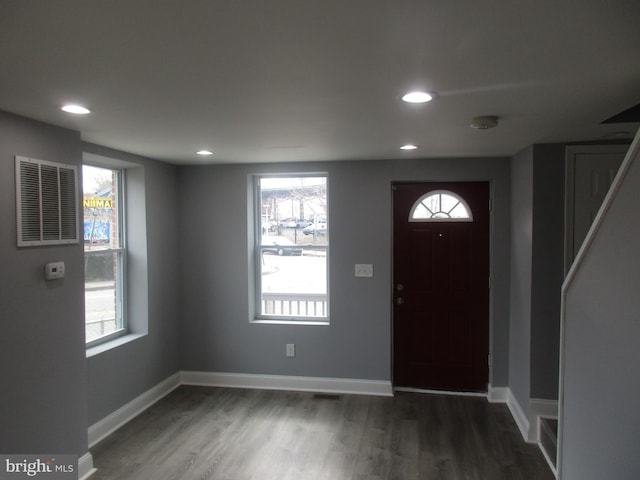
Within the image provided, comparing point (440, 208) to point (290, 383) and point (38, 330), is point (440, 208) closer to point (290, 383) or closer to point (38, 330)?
point (290, 383)

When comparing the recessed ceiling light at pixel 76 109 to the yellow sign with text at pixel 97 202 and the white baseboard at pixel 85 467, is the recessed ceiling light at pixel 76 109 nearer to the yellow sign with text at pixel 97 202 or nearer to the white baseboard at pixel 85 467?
the yellow sign with text at pixel 97 202

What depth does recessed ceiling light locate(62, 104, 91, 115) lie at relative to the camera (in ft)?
7.13

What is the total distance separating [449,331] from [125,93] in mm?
3519

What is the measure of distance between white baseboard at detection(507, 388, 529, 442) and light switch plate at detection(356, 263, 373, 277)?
1.68m

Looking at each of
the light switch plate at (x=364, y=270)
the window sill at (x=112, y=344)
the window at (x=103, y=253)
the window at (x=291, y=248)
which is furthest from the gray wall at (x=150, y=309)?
the light switch plate at (x=364, y=270)

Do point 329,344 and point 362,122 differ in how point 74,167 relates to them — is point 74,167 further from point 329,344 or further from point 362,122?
point 329,344

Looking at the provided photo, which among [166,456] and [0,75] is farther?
[166,456]

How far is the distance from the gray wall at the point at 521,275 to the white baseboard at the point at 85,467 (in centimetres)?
324

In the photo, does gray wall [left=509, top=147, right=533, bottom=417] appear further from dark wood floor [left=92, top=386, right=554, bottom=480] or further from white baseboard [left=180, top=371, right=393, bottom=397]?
white baseboard [left=180, top=371, right=393, bottom=397]

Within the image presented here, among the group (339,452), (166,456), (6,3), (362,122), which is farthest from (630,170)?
(166,456)

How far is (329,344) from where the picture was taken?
427 centimetres

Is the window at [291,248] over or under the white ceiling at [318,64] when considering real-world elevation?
under

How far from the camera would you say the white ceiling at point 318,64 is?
3.97 feet

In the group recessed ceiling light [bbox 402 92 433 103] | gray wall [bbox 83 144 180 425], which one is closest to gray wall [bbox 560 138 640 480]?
recessed ceiling light [bbox 402 92 433 103]
